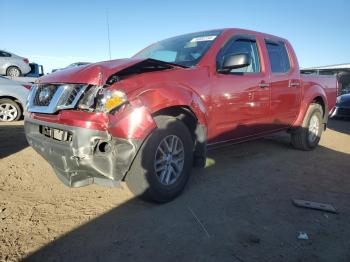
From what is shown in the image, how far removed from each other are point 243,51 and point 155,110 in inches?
82.1

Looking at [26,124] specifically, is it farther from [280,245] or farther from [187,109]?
[280,245]

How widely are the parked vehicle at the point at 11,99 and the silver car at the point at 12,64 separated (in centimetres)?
466

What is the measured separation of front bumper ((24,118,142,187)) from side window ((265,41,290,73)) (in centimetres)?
302

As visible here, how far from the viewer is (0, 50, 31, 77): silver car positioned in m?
12.8

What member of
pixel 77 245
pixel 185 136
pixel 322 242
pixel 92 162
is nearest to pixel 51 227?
Result: pixel 77 245

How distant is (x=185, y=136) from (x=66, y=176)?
125cm

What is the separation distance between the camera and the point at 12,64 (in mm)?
12883

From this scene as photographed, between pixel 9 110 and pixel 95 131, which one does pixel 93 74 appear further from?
pixel 9 110

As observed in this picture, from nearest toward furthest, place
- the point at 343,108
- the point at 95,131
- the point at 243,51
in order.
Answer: the point at 95,131, the point at 243,51, the point at 343,108

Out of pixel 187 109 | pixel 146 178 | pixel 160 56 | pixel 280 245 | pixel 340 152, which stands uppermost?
pixel 160 56

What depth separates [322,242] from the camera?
8.81 feet

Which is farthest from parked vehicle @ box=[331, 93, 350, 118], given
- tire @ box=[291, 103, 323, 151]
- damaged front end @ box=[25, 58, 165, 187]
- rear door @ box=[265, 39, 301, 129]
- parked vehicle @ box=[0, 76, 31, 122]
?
damaged front end @ box=[25, 58, 165, 187]

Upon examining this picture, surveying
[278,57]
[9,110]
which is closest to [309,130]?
[278,57]

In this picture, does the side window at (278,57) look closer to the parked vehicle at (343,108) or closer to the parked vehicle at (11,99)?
the parked vehicle at (11,99)
